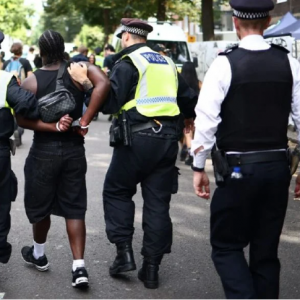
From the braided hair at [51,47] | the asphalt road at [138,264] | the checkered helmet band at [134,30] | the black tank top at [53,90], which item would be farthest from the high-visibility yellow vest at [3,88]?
the asphalt road at [138,264]

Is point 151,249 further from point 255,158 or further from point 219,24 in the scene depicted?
point 219,24

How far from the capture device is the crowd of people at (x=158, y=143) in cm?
437

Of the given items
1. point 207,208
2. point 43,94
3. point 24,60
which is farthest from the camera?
point 24,60

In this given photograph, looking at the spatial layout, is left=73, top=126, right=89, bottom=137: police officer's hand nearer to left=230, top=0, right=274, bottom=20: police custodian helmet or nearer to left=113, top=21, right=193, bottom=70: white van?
left=230, top=0, right=274, bottom=20: police custodian helmet

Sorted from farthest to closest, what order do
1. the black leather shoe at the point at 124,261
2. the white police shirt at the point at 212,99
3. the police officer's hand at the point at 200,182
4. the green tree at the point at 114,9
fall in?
the green tree at the point at 114,9 → the black leather shoe at the point at 124,261 → the police officer's hand at the point at 200,182 → the white police shirt at the point at 212,99

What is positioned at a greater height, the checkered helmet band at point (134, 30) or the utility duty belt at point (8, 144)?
the checkered helmet band at point (134, 30)

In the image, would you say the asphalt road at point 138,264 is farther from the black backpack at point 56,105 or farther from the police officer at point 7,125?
the black backpack at point 56,105

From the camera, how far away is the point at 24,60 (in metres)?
14.7

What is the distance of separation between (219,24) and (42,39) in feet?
159

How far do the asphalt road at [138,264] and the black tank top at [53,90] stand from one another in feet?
3.50

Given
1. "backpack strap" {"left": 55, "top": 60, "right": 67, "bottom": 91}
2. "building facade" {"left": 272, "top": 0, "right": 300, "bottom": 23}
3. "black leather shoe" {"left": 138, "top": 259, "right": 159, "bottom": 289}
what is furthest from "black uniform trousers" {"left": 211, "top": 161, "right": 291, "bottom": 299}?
"building facade" {"left": 272, "top": 0, "right": 300, "bottom": 23}

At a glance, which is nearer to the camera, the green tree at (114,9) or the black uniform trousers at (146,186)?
the black uniform trousers at (146,186)

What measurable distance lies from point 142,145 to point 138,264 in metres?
1.13

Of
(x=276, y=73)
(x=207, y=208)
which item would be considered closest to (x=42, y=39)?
(x=276, y=73)
